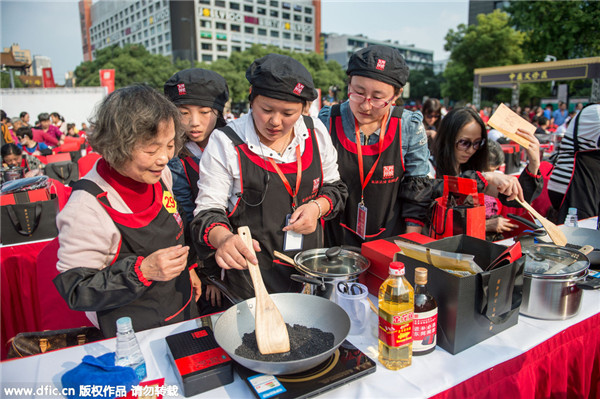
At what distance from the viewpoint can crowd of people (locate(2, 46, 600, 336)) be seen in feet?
4.05

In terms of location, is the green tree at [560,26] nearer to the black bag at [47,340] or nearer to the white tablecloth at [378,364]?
the white tablecloth at [378,364]

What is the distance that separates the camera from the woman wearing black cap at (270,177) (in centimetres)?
145

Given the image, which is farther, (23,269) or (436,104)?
(436,104)

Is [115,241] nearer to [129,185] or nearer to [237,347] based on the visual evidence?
[129,185]

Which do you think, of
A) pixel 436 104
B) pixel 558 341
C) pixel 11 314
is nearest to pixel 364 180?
pixel 558 341

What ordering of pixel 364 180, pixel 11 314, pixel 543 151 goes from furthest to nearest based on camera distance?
pixel 543 151 < pixel 11 314 < pixel 364 180

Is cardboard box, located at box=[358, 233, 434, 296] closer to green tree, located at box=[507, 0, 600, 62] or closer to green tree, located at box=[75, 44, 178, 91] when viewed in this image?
green tree, located at box=[507, 0, 600, 62]

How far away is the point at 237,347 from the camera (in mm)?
1074

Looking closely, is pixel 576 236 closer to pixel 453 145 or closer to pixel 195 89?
pixel 453 145

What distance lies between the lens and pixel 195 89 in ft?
6.22

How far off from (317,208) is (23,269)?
2.61m

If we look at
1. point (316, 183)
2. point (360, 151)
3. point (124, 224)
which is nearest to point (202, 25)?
point (360, 151)

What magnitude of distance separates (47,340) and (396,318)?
132 cm

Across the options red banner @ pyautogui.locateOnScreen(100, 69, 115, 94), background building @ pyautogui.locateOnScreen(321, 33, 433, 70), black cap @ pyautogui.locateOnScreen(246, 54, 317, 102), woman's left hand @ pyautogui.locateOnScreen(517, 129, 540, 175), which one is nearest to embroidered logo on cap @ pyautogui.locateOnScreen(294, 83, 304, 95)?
black cap @ pyautogui.locateOnScreen(246, 54, 317, 102)
